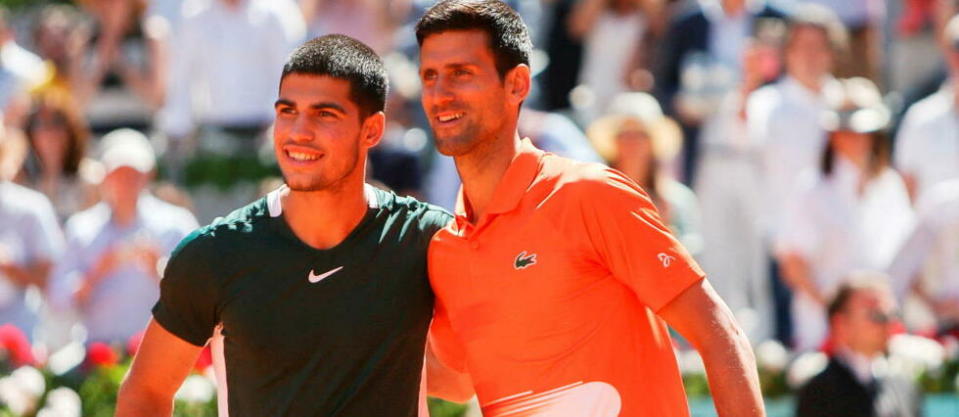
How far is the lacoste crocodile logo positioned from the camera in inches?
173

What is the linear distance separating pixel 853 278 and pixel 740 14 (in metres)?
2.81

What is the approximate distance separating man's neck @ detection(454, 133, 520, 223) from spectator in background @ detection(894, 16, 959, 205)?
550 centimetres

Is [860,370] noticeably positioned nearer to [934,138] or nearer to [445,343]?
[934,138]

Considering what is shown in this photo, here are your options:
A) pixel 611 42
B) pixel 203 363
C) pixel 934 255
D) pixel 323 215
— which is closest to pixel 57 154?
pixel 203 363

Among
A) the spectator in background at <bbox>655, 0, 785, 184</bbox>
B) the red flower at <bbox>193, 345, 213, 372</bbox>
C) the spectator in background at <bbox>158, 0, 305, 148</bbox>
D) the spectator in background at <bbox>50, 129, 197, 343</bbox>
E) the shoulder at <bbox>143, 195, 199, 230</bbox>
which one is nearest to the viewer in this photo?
the red flower at <bbox>193, 345, 213, 372</bbox>

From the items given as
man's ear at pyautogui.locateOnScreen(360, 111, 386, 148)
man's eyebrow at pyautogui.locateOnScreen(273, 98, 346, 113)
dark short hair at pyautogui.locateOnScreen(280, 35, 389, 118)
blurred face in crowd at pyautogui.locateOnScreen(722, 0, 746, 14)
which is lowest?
blurred face in crowd at pyautogui.locateOnScreen(722, 0, 746, 14)

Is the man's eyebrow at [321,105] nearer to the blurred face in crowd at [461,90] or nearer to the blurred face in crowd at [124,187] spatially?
the blurred face in crowd at [461,90]

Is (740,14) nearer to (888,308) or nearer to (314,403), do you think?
(888,308)

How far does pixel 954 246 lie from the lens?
9.09m

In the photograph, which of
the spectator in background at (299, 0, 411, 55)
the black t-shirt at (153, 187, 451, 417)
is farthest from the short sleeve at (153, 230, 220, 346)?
the spectator in background at (299, 0, 411, 55)

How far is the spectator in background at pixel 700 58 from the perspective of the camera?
1021 cm

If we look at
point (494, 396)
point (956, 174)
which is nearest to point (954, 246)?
point (956, 174)

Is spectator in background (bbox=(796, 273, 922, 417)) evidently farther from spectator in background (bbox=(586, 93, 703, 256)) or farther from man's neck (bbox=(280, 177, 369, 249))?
man's neck (bbox=(280, 177, 369, 249))

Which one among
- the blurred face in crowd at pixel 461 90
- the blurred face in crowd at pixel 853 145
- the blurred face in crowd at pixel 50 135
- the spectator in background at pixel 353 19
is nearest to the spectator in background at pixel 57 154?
the blurred face in crowd at pixel 50 135
